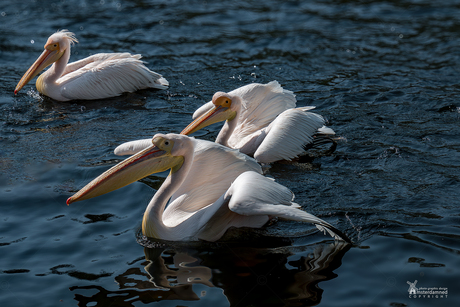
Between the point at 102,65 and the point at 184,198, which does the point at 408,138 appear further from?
the point at 102,65

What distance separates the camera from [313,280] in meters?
3.75

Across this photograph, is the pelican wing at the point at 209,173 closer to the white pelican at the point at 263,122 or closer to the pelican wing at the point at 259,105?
the white pelican at the point at 263,122

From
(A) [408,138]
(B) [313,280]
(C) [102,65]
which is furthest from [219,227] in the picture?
(C) [102,65]

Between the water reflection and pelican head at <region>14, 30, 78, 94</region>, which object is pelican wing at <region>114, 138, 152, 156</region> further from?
pelican head at <region>14, 30, 78, 94</region>

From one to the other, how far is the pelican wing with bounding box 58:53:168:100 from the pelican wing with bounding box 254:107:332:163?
2.56m

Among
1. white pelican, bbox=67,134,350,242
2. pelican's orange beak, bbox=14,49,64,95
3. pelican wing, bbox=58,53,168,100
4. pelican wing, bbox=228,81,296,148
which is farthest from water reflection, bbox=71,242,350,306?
pelican's orange beak, bbox=14,49,64,95

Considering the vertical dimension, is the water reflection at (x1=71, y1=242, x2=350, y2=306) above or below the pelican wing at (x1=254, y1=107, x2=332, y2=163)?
below

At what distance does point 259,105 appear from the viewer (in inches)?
248

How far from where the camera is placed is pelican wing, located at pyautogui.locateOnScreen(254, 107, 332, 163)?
5.53m

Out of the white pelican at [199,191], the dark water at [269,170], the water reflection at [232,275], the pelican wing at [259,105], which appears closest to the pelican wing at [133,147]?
the dark water at [269,170]

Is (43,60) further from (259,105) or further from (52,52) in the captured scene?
(259,105)

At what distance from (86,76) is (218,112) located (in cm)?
249

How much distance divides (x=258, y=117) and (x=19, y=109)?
3291mm

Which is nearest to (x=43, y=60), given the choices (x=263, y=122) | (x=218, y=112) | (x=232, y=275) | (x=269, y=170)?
(x=218, y=112)
